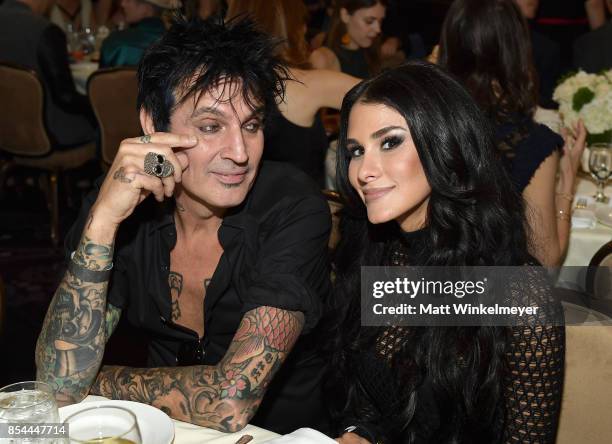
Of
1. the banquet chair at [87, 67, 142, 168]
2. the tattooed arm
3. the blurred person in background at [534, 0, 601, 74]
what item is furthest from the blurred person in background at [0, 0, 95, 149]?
the blurred person in background at [534, 0, 601, 74]

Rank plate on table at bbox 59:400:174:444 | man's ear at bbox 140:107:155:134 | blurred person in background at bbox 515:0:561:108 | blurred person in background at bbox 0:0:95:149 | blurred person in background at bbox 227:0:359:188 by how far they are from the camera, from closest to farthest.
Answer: plate on table at bbox 59:400:174:444, man's ear at bbox 140:107:155:134, blurred person in background at bbox 227:0:359:188, blurred person in background at bbox 0:0:95:149, blurred person in background at bbox 515:0:561:108

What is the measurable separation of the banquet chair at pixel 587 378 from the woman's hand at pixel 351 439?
19.4 inches

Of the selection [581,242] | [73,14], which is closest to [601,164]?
[581,242]

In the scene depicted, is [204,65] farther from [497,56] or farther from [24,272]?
[24,272]

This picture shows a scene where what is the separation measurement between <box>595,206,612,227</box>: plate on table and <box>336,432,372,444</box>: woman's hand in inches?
67.5

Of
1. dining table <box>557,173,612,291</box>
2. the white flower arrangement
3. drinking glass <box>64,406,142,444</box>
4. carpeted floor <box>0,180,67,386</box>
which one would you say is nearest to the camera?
drinking glass <box>64,406,142,444</box>

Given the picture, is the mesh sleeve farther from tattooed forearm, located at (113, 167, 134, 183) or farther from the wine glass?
the wine glass

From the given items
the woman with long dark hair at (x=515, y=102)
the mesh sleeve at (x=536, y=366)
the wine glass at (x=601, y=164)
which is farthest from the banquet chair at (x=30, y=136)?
the mesh sleeve at (x=536, y=366)

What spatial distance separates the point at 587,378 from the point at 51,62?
4.53 m

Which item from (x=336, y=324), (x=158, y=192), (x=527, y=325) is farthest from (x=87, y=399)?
(x=527, y=325)

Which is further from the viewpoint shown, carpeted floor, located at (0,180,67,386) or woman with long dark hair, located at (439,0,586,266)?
carpeted floor, located at (0,180,67,386)

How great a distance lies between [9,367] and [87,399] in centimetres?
198

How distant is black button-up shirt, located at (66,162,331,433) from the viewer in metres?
1.86

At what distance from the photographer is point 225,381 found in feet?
5.30
